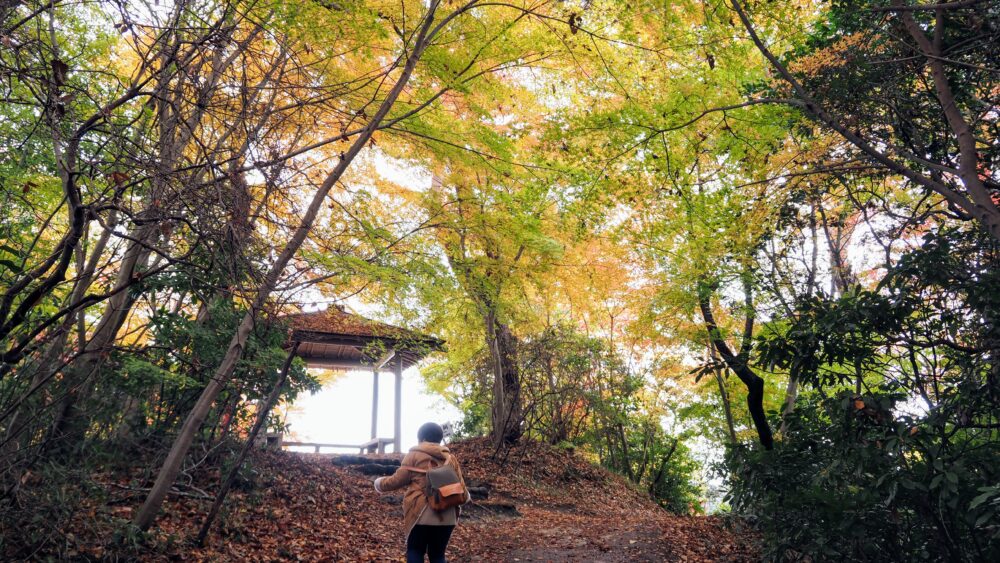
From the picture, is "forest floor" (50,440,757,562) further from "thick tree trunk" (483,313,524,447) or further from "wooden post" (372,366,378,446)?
"wooden post" (372,366,378,446)

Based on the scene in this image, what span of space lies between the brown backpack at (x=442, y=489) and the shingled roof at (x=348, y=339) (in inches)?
101

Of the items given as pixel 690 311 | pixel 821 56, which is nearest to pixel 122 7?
pixel 821 56

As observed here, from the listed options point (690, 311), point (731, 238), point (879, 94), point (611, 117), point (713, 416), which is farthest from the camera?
point (713, 416)

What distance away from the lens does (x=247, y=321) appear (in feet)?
17.4

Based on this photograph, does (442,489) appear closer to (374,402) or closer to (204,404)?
(204,404)

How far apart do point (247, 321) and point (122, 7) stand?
3171 millimetres

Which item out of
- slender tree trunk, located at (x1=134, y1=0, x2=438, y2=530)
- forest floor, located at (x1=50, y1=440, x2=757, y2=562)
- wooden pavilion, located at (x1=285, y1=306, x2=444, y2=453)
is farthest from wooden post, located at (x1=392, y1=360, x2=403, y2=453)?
slender tree trunk, located at (x1=134, y1=0, x2=438, y2=530)

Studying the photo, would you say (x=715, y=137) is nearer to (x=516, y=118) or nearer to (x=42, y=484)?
(x=516, y=118)

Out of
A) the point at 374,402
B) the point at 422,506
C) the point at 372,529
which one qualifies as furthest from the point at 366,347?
the point at 374,402

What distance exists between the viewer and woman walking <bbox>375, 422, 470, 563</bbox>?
4062mm

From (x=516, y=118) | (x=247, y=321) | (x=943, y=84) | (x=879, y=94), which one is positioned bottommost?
(x=247, y=321)

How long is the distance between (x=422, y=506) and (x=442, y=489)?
0.20 meters

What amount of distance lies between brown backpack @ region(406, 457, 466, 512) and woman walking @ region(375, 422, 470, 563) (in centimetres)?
3

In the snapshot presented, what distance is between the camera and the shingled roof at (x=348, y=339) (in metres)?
9.60
